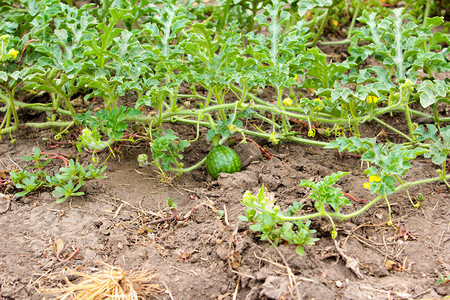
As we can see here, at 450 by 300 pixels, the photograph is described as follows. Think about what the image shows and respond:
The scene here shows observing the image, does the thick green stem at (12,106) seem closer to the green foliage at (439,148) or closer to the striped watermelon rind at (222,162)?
the striped watermelon rind at (222,162)

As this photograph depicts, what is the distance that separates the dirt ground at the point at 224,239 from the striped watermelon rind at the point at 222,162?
0.28 feet

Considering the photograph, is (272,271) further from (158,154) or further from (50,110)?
(50,110)

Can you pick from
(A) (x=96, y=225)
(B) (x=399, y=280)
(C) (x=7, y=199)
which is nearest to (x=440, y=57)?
(B) (x=399, y=280)

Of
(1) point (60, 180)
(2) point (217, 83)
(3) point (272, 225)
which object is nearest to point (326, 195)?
(3) point (272, 225)

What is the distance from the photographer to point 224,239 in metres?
2.64

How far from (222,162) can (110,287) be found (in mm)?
1270

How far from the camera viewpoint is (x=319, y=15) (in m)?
5.07

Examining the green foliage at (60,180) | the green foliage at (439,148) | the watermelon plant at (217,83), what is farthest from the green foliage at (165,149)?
the green foliage at (439,148)

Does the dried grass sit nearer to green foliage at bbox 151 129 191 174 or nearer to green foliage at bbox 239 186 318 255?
green foliage at bbox 239 186 318 255

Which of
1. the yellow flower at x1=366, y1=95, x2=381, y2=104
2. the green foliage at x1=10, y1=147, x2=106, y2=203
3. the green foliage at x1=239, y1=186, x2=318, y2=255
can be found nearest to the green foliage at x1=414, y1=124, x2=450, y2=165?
the yellow flower at x1=366, y1=95, x2=381, y2=104

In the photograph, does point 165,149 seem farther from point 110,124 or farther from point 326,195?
point 326,195

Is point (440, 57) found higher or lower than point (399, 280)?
higher

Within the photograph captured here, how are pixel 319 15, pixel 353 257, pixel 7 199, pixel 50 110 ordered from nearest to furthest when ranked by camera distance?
1. pixel 353 257
2. pixel 7 199
3. pixel 50 110
4. pixel 319 15

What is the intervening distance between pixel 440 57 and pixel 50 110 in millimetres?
3087
